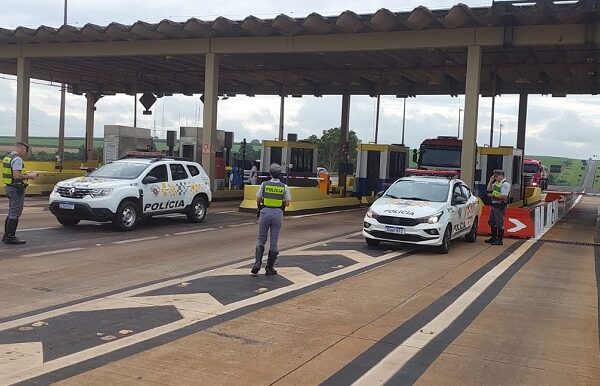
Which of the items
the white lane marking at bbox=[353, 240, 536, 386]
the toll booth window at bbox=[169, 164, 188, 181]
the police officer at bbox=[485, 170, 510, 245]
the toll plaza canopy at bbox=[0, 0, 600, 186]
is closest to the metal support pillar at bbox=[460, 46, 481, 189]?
the toll plaza canopy at bbox=[0, 0, 600, 186]

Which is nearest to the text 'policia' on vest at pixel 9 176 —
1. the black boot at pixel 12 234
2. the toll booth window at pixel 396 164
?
the black boot at pixel 12 234

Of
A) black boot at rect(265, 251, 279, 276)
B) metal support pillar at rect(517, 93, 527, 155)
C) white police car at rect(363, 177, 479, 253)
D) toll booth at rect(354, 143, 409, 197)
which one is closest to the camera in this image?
black boot at rect(265, 251, 279, 276)

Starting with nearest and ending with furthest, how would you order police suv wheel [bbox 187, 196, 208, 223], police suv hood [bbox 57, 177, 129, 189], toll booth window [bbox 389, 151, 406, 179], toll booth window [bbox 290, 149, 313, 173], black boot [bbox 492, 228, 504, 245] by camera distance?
police suv hood [bbox 57, 177, 129, 189] → black boot [bbox 492, 228, 504, 245] → police suv wheel [bbox 187, 196, 208, 223] → toll booth window [bbox 389, 151, 406, 179] → toll booth window [bbox 290, 149, 313, 173]

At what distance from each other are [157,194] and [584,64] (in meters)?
18.6

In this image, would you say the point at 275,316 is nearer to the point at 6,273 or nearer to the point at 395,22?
the point at 6,273

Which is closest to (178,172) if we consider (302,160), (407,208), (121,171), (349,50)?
(121,171)

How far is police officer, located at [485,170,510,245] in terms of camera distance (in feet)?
48.4

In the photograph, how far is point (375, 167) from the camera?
1029 inches

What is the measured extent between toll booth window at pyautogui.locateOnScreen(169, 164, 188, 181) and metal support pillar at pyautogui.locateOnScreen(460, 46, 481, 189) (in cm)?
963

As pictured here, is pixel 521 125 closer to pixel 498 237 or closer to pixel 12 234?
pixel 498 237

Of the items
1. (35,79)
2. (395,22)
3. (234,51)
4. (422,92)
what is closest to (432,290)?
(395,22)

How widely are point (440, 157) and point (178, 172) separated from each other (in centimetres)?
1154

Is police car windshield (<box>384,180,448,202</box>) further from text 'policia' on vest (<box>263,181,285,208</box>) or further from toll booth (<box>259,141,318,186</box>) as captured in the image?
toll booth (<box>259,141,318,186</box>)

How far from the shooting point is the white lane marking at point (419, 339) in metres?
5.23
